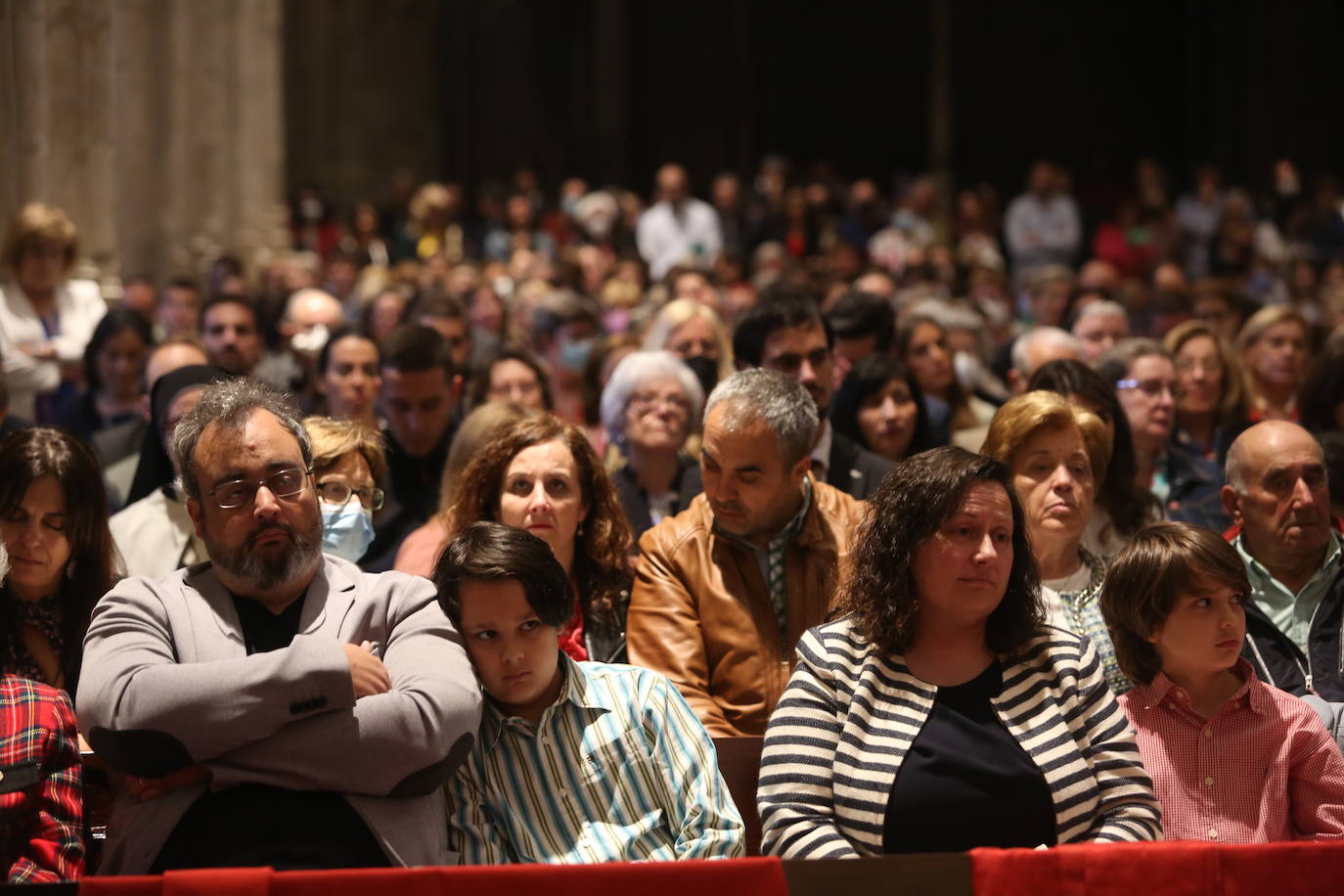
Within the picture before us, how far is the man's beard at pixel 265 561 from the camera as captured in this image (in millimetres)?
3521

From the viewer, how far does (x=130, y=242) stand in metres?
13.4

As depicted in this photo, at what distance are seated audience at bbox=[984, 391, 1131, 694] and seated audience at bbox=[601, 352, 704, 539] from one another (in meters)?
1.24

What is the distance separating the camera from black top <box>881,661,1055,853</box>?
3.47 m

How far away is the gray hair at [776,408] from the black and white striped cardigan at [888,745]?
1020 millimetres

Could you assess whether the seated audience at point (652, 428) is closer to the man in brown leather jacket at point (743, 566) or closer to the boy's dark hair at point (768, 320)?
the boy's dark hair at point (768, 320)

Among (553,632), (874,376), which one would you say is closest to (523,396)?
(874,376)

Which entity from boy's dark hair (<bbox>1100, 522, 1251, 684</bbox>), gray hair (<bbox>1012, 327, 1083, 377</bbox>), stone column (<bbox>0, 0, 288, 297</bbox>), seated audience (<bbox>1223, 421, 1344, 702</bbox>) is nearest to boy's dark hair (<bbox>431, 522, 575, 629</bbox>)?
boy's dark hair (<bbox>1100, 522, 1251, 684</bbox>)

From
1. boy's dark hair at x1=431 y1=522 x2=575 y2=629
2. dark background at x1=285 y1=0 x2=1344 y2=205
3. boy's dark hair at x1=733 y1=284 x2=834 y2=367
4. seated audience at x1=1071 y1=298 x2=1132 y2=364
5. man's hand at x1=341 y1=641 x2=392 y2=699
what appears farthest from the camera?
dark background at x1=285 y1=0 x2=1344 y2=205

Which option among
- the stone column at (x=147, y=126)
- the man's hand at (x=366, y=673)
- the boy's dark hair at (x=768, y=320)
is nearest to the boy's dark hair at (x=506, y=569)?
the man's hand at (x=366, y=673)

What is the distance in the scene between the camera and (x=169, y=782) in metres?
3.32

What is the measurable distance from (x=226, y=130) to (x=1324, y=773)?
12.6m

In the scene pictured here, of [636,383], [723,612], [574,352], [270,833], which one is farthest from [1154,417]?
[270,833]

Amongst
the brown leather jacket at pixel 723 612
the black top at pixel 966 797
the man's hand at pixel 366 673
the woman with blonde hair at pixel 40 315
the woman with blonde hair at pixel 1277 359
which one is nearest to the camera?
the man's hand at pixel 366 673

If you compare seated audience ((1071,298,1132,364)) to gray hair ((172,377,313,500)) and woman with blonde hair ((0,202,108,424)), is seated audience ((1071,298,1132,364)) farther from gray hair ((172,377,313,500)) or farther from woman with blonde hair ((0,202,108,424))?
gray hair ((172,377,313,500))
